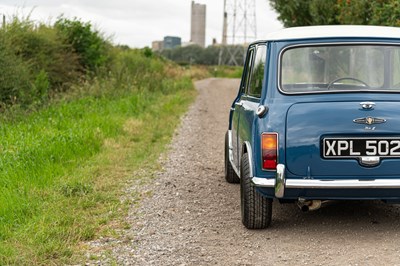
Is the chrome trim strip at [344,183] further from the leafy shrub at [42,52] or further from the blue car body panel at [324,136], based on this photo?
the leafy shrub at [42,52]

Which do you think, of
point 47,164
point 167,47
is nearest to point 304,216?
point 47,164

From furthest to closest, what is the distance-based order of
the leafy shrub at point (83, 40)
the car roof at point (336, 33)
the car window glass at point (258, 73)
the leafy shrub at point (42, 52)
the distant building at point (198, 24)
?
1. the distant building at point (198, 24)
2. the leafy shrub at point (83, 40)
3. the leafy shrub at point (42, 52)
4. the car window glass at point (258, 73)
5. the car roof at point (336, 33)

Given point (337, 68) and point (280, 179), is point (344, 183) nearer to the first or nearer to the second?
point (280, 179)

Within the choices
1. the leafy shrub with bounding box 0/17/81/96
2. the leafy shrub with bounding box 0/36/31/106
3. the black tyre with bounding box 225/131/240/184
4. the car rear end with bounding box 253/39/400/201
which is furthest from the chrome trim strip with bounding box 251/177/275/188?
the leafy shrub with bounding box 0/17/81/96

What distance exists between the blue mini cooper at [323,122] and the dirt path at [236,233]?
33cm

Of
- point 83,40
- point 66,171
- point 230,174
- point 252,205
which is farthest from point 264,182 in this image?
point 83,40

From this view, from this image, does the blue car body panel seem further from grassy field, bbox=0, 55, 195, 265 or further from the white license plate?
grassy field, bbox=0, 55, 195, 265

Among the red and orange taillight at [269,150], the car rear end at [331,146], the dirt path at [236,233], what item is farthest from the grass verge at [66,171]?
the car rear end at [331,146]

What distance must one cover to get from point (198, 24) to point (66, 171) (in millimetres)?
95078

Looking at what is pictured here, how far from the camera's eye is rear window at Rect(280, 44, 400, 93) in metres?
6.50

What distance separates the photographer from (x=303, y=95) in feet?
20.6

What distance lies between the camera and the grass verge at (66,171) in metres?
6.19

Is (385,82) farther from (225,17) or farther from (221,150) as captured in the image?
(225,17)

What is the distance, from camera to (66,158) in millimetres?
10508
